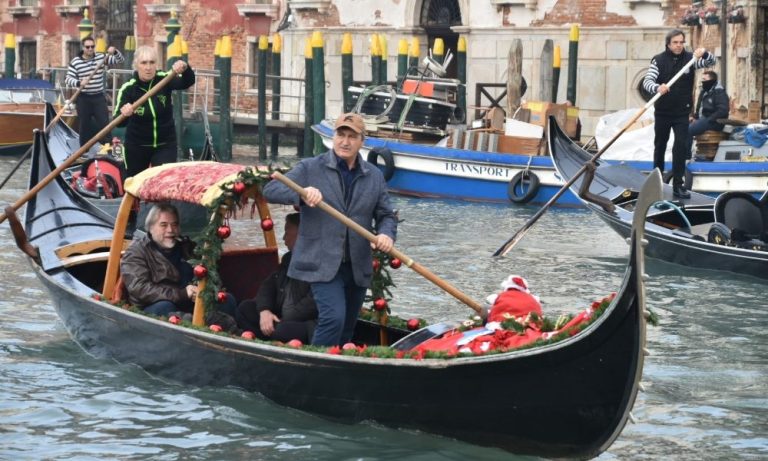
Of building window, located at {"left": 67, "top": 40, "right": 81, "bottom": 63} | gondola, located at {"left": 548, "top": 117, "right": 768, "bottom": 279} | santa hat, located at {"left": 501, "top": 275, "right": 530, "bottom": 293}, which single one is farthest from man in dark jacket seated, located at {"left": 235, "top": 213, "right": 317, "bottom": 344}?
building window, located at {"left": 67, "top": 40, "right": 81, "bottom": 63}

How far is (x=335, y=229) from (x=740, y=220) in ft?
11.2

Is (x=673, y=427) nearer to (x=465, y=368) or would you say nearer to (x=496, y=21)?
(x=465, y=368)

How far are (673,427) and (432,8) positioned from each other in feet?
39.4

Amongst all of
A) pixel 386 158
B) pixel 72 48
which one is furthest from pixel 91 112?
pixel 72 48

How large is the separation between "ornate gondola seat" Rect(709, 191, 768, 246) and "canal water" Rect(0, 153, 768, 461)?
198mm

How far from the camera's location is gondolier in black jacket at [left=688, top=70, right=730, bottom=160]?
997 cm

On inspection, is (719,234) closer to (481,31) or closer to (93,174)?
(93,174)

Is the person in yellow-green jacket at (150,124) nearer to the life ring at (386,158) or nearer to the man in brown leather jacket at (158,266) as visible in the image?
the man in brown leather jacket at (158,266)

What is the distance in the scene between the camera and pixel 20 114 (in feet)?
47.1

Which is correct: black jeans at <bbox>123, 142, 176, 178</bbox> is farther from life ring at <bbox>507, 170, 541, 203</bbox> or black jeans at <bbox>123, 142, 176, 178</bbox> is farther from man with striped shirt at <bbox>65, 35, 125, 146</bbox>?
life ring at <bbox>507, 170, 541, 203</bbox>

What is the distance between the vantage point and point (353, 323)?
473 centimetres

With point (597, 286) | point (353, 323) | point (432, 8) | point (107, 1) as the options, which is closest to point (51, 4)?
point (107, 1)

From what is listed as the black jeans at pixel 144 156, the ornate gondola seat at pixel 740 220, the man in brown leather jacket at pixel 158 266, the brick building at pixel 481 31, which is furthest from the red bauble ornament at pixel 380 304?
the brick building at pixel 481 31

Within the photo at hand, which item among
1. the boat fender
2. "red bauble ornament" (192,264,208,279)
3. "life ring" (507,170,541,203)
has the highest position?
"red bauble ornament" (192,264,208,279)
